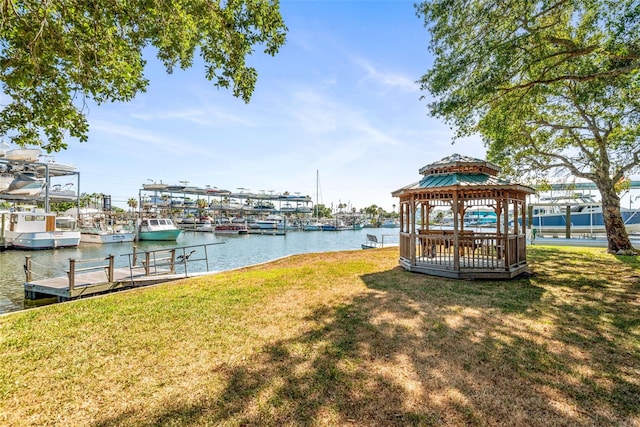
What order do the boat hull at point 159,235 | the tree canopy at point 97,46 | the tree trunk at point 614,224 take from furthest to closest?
the boat hull at point 159,235
the tree trunk at point 614,224
the tree canopy at point 97,46

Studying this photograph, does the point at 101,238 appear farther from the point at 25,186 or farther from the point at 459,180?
the point at 459,180

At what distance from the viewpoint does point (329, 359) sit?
3947mm

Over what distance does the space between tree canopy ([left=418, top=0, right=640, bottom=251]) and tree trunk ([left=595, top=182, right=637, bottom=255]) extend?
34mm

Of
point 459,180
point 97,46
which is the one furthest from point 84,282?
point 459,180

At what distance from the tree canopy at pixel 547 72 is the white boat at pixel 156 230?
3698 cm

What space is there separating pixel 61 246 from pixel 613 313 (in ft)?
126

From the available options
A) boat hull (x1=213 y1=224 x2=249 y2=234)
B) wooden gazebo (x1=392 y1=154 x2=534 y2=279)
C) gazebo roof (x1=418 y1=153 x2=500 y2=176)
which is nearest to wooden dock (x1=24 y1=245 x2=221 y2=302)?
wooden gazebo (x1=392 y1=154 x2=534 y2=279)

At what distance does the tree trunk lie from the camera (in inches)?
508

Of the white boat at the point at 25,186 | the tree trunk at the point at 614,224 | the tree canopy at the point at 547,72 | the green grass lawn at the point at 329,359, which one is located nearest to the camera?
the green grass lawn at the point at 329,359

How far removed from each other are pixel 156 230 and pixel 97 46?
3717 cm

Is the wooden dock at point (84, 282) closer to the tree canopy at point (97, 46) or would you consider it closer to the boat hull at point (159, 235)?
the tree canopy at point (97, 46)

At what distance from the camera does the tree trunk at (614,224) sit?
12898mm

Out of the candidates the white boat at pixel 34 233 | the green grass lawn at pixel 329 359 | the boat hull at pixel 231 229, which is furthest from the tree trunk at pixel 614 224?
the boat hull at pixel 231 229

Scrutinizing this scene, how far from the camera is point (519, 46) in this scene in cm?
787
